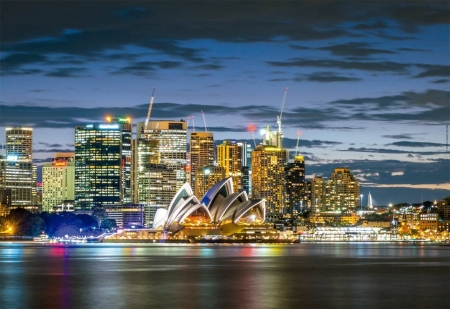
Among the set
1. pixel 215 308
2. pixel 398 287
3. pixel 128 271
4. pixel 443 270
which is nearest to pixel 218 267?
pixel 128 271

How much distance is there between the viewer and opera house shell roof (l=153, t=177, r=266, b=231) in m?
192

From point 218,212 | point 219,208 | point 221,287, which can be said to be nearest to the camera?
point 221,287

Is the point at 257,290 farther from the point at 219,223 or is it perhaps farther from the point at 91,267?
the point at 219,223

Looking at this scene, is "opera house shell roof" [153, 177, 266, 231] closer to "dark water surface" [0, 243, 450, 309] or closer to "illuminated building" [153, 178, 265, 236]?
"illuminated building" [153, 178, 265, 236]

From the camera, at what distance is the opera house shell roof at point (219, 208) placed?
19162 cm

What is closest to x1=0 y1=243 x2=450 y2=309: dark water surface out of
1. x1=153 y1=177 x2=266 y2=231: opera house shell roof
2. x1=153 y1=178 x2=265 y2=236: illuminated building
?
x1=153 y1=177 x2=266 y2=231: opera house shell roof

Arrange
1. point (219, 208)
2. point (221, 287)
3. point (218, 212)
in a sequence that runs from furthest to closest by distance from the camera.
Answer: point (218, 212), point (219, 208), point (221, 287)

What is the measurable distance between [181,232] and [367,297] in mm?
154175

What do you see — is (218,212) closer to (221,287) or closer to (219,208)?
(219,208)

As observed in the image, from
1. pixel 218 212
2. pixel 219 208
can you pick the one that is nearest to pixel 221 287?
pixel 219 208

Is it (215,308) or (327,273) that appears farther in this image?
(327,273)

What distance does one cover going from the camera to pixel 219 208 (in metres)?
194

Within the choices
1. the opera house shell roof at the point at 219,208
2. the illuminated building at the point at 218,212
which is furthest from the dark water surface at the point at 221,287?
the illuminated building at the point at 218,212

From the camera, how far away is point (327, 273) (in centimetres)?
6775
